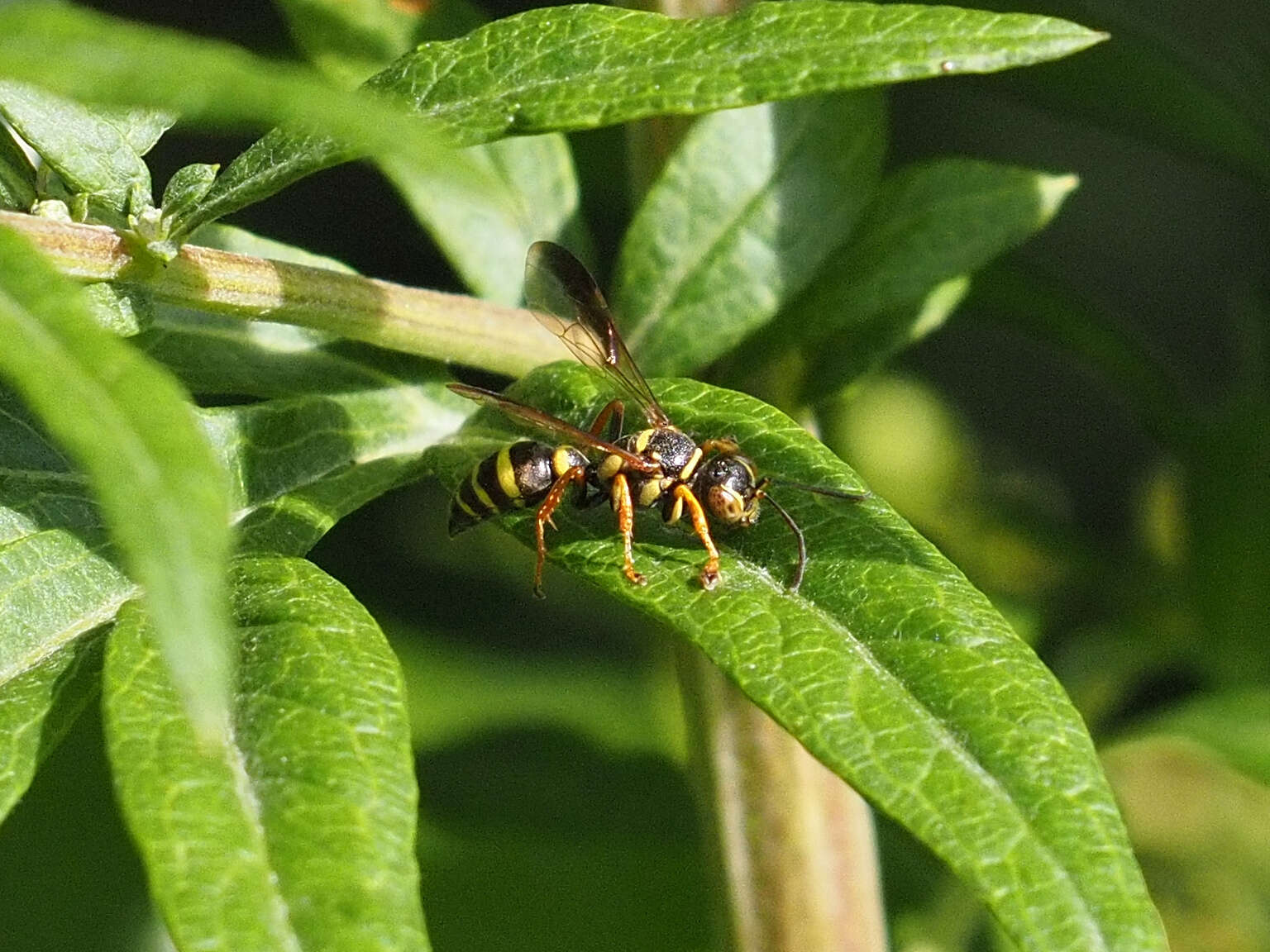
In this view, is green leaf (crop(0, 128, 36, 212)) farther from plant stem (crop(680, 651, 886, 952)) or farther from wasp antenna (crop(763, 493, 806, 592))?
plant stem (crop(680, 651, 886, 952))

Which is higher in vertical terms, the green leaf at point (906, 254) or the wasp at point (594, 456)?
the green leaf at point (906, 254)

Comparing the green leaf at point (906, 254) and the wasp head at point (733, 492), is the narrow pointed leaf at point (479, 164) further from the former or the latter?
the wasp head at point (733, 492)

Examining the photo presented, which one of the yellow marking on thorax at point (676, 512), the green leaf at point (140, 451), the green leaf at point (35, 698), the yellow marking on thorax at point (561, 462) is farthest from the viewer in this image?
the yellow marking on thorax at point (561, 462)

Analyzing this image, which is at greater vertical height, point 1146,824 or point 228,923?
point 1146,824

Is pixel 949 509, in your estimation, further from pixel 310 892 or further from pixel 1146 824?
pixel 310 892

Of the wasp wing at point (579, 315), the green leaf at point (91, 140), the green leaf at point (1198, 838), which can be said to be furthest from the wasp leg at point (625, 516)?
the green leaf at point (1198, 838)

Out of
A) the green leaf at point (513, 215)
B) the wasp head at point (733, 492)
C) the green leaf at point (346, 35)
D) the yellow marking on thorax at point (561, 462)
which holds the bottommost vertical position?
the wasp head at point (733, 492)

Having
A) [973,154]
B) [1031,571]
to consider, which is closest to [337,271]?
[1031,571]
